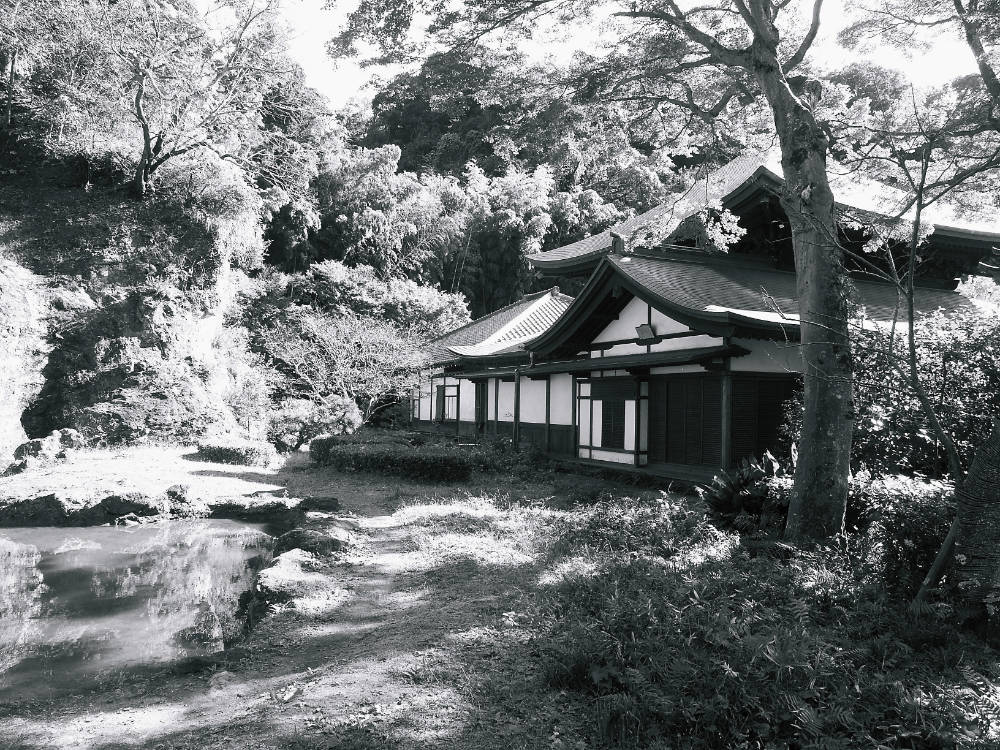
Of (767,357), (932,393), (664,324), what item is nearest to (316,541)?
(932,393)

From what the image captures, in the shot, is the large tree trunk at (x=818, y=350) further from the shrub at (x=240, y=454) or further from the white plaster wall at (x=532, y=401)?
the shrub at (x=240, y=454)

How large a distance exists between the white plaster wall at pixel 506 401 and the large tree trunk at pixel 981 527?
15321 millimetres

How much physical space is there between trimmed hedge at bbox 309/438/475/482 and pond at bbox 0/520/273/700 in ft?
12.3

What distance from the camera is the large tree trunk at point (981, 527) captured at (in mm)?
4105

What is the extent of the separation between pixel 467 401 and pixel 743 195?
12.1m

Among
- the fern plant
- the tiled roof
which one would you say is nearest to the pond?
the fern plant

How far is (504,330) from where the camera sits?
68.6 ft

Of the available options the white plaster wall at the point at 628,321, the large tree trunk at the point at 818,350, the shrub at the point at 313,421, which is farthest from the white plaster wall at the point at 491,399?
the large tree trunk at the point at 818,350

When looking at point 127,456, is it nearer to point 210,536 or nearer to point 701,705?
point 210,536

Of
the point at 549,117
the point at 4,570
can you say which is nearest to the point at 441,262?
the point at 549,117

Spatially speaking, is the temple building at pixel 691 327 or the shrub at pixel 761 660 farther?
the temple building at pixel 691 327

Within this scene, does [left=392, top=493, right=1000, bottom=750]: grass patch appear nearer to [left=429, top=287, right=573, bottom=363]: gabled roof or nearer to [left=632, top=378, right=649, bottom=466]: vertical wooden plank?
[left=632, top=378, right=649, bottom=466]: vertical wooden plank

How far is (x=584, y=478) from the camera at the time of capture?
13320 mm

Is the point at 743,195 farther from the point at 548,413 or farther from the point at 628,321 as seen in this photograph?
the point at 548,413
